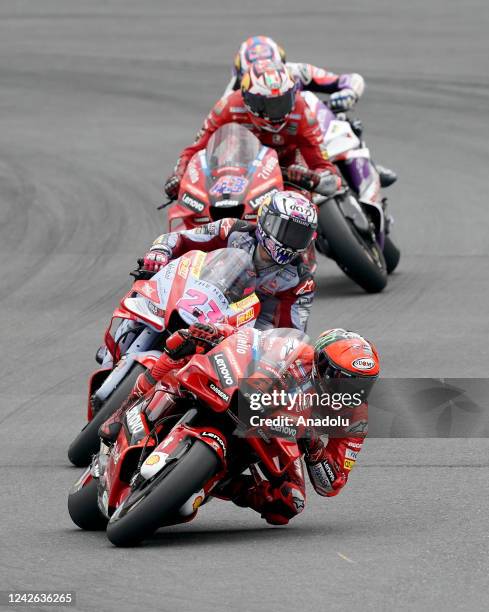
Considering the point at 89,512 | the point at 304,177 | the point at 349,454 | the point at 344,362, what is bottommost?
the point at 304,177

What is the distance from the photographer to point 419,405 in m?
8.72

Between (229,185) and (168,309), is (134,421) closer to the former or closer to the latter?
(168,309)

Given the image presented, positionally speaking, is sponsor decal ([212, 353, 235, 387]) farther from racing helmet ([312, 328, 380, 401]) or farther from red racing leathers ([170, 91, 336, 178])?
red racing leathers ([170, 91, 336, 178])

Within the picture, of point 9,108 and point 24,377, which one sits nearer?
point 24,377

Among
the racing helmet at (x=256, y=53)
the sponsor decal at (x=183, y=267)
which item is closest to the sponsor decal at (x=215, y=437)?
the sponsor decal at (x=183, y=267)

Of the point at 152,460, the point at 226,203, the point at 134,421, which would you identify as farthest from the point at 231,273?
the point at 226,203

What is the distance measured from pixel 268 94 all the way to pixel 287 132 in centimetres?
46

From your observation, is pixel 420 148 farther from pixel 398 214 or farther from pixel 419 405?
pixel 419 405

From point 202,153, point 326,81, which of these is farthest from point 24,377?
point 326,81

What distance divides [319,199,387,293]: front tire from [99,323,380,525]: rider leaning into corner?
631 cm

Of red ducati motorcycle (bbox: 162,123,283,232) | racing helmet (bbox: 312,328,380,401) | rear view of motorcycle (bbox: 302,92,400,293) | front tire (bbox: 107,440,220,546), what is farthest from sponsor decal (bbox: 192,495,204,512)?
rear view of motorcycle (bbox: 302,92,400,293)

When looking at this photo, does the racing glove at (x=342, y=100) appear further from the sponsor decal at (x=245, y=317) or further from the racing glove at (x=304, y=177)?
the sponsor decal at (x=245, y=317)

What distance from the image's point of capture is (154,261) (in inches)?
391

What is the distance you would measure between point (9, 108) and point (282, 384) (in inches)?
626
